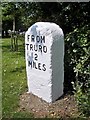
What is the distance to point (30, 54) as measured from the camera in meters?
6.86

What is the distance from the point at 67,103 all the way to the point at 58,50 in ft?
3.63

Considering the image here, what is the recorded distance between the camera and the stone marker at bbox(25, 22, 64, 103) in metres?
6.31

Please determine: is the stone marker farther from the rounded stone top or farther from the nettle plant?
the nettle plant

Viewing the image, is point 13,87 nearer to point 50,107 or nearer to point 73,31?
point 50,107

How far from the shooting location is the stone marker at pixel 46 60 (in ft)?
20.7

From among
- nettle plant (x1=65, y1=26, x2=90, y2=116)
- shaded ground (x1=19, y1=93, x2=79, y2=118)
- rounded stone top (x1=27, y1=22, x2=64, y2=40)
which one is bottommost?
shaded ground (x1=19, y1=93, x2=79, y2=118)

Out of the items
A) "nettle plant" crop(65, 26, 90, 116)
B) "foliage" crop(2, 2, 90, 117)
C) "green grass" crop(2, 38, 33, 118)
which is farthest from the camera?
"green grass" crop(2, 38, 33, 118)

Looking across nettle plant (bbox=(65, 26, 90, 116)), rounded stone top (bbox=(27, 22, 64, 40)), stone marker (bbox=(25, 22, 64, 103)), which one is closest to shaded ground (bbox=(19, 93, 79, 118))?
stone marker (bbox=(25, 22, 64, 103))

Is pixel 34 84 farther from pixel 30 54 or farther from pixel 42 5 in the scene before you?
pixel 42 5

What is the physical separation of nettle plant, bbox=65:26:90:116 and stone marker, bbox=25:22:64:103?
1.12ft

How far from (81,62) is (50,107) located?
1.13 meters

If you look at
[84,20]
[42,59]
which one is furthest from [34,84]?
[84,20]

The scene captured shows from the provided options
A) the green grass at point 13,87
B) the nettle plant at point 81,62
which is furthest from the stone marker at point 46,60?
the green grass at point 13,87

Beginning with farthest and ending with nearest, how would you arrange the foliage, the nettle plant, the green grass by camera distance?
the green grass, the foliage, the nettle plant
